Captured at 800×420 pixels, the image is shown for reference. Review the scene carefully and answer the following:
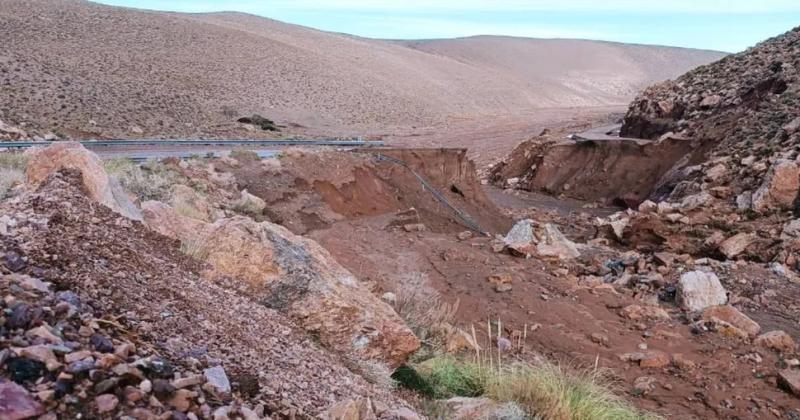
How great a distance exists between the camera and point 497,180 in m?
30.6

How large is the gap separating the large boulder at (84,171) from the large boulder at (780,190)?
1369cm

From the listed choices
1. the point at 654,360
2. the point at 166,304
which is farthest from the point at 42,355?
the point at 654,360

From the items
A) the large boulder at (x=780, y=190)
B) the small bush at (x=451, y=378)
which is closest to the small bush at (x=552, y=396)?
the small bush at (x=451, y=378)

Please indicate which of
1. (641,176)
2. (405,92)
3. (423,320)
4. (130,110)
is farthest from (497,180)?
(405,92)

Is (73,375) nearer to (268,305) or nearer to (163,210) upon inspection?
(268,305)

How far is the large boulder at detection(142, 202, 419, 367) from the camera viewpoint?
14.0 ft

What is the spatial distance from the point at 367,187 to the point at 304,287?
36.8ft

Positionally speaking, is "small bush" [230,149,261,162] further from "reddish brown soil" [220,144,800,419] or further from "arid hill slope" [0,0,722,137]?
"arid hill slope" [0,0,722,137]

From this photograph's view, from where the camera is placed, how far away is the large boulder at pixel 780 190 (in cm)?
1452

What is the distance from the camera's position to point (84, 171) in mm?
4684

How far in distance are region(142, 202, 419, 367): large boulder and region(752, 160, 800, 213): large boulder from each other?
12.6m

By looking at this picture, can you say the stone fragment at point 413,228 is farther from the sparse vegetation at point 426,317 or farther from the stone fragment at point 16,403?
the stone fragment at point 16,403

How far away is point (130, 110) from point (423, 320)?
29453mm

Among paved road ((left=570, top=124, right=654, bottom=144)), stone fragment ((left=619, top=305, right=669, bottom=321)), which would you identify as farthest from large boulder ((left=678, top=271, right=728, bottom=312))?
paved road ((left=570, top=124, right=654, bottom=144))
